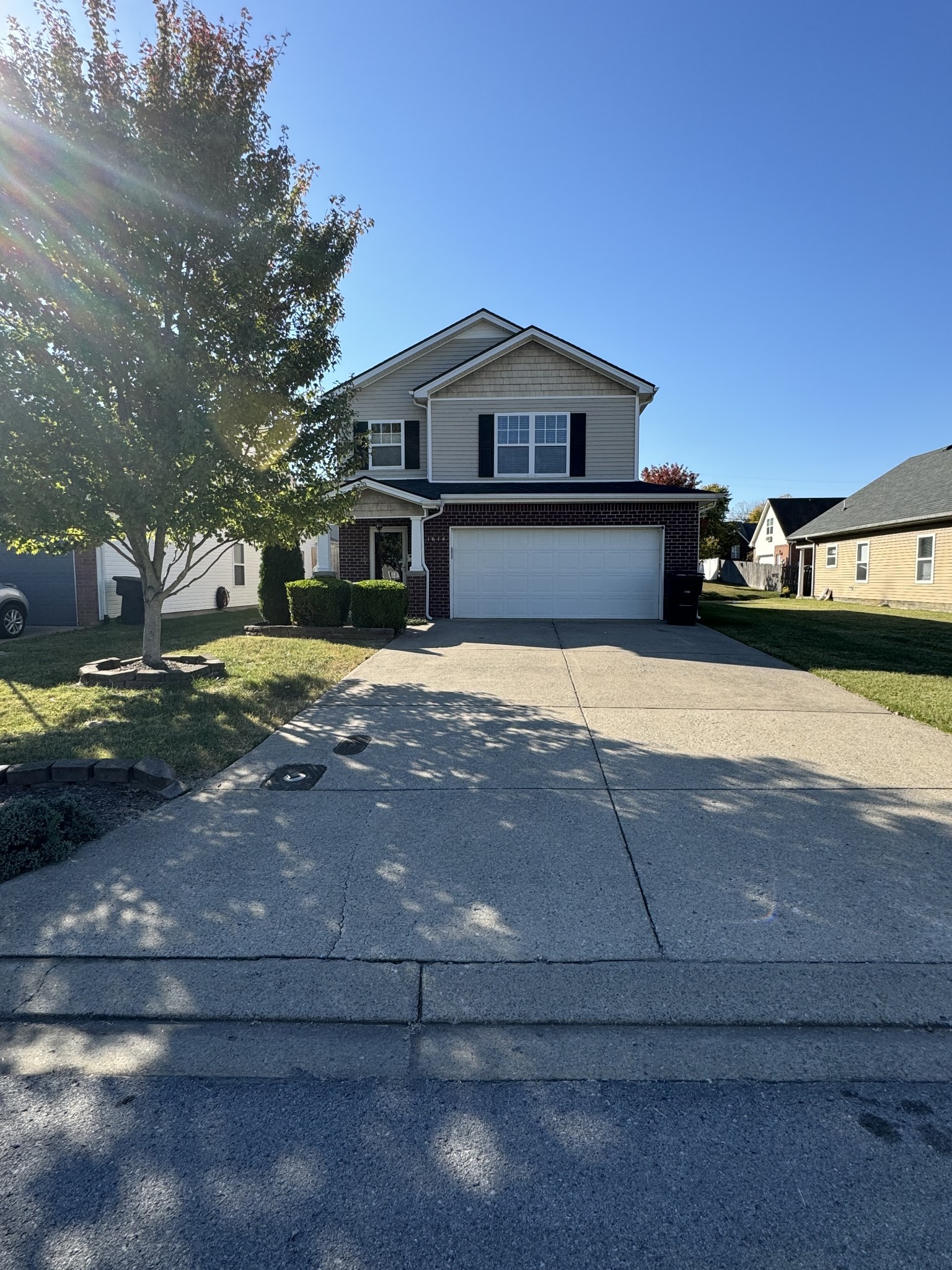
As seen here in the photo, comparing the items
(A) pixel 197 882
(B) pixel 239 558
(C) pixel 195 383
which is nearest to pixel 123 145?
(C) pixel 195 383

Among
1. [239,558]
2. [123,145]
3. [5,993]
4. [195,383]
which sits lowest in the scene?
[5,993]

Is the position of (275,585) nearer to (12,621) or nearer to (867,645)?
(12,621)

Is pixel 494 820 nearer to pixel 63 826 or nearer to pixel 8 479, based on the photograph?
pixel 63 826

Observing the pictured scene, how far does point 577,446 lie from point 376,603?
7.13 metres

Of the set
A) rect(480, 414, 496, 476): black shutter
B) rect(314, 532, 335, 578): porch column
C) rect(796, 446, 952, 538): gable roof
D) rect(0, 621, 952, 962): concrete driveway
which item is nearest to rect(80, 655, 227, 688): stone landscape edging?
rect(0, 621, 952, 962): concrete driveway

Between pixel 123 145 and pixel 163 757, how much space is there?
6.68 metres

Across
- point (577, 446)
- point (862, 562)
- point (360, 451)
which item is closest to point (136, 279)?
point (360, 451)

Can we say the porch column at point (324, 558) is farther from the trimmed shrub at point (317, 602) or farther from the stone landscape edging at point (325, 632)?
the stone landscape edging at point (325, 632)

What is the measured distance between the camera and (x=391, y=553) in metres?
17.6

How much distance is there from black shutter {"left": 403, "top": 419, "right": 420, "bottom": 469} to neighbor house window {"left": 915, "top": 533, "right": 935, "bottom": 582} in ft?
51.3

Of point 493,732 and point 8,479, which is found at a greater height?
point 8,479

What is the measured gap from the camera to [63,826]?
13.2 feet

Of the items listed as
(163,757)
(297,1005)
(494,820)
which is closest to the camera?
(297,1005)

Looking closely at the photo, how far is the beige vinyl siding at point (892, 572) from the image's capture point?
763 inches
